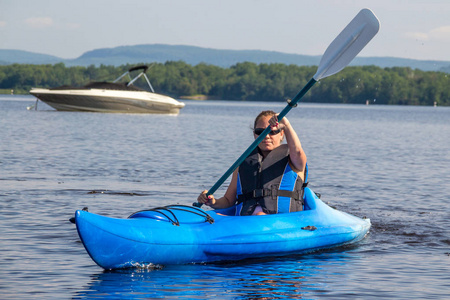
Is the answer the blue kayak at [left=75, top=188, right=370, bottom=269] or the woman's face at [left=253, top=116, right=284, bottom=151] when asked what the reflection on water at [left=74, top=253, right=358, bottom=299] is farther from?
the woman's face at [left=253, top=116, right=284, bottom=151]

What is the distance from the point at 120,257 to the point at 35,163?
9938 mm

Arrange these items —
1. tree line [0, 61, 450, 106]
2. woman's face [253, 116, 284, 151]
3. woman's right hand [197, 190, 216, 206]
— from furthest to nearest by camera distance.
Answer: tree line [0, 61, 450, 106] → woman's right hand [197, 190, 216, 206] → woman's face [253, 116, 284, 151]

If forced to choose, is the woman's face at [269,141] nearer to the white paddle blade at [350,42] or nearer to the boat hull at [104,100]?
the white paddle blade at [350,42]

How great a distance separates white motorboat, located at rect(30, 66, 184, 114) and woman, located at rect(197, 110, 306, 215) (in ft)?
115

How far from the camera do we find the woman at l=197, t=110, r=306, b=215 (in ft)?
22.9

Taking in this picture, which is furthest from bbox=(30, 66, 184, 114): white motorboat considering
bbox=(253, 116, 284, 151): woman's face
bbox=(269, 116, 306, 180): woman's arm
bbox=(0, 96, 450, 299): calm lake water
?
bbox=(269, 116, 306, 180): woman's arm

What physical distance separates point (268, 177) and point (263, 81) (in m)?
122

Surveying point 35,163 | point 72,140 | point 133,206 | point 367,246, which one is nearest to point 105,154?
point 35,163

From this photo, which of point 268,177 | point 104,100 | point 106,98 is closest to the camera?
point 268,177

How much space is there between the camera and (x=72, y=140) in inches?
932

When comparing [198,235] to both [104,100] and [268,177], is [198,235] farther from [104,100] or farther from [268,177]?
[104,100]

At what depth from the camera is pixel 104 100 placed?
44156mm

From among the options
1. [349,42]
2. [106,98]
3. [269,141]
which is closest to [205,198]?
[269,141]

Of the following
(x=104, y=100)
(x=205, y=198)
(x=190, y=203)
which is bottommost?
(x=190, y=203)
